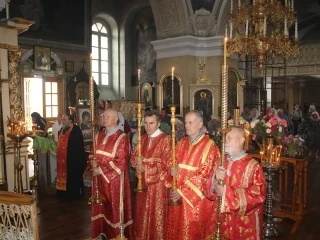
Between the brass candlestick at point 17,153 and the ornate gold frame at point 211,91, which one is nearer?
the brass candlestick at point 17,153

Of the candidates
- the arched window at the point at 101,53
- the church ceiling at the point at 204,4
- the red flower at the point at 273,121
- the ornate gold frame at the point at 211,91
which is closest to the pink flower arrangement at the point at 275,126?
the red flower at the point at 273,121

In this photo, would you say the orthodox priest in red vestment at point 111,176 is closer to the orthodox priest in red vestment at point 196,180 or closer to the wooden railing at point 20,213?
the orthodox priest in red vestment at point 196,180

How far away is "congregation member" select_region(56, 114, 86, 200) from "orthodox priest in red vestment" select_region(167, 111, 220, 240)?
149 inches

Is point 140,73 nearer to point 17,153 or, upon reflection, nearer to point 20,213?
point 17,153

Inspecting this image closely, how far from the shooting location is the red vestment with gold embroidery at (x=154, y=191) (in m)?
4.04

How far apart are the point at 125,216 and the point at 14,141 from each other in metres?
2.42

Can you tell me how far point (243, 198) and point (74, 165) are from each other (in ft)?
15.5

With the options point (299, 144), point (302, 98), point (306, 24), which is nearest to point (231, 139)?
point (299, 144)

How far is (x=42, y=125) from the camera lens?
1111 centimetres

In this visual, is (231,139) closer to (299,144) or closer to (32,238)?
(32,238)

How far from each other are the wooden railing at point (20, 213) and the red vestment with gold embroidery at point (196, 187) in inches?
55.6

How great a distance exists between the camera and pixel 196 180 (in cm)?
351

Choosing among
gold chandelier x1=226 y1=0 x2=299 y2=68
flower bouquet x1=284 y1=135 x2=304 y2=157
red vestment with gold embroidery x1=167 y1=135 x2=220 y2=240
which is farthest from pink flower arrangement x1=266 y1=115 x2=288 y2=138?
gold chandelier x1=226 y1=0 x2=299 y2=68

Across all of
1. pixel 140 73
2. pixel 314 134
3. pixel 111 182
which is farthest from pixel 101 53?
pixel 111 182
